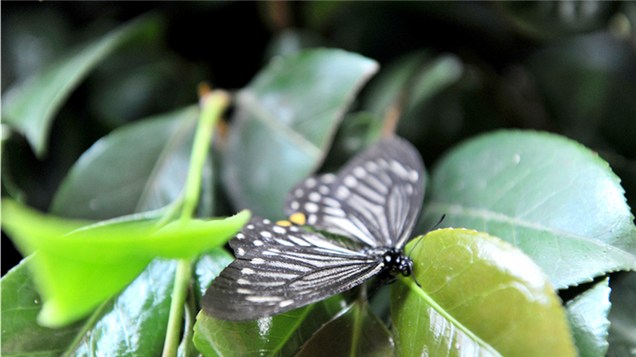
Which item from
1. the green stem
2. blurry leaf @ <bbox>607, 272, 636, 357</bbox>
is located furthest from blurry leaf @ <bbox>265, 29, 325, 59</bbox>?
blurry leaf @ <bbox>607, 272, 636, 357</bbox>

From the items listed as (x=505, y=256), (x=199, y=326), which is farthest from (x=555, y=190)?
(x=199, y=326)

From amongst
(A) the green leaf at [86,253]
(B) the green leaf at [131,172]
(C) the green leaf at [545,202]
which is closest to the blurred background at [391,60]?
(B) the green leaf at [131,172]

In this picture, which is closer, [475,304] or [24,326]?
[475,304]

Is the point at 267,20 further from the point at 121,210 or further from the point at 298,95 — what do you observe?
the point at 121,210

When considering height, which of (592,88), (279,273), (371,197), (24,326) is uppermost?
(592,88)

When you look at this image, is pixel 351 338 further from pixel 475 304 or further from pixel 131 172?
pixel 131 172

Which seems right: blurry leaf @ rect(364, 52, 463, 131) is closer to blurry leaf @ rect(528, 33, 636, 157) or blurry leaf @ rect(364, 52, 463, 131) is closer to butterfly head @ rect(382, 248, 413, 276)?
blurry leaf @ rect(528, 33, 636, 157)

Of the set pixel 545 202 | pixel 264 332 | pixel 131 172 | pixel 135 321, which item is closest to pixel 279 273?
pixel 264 332
